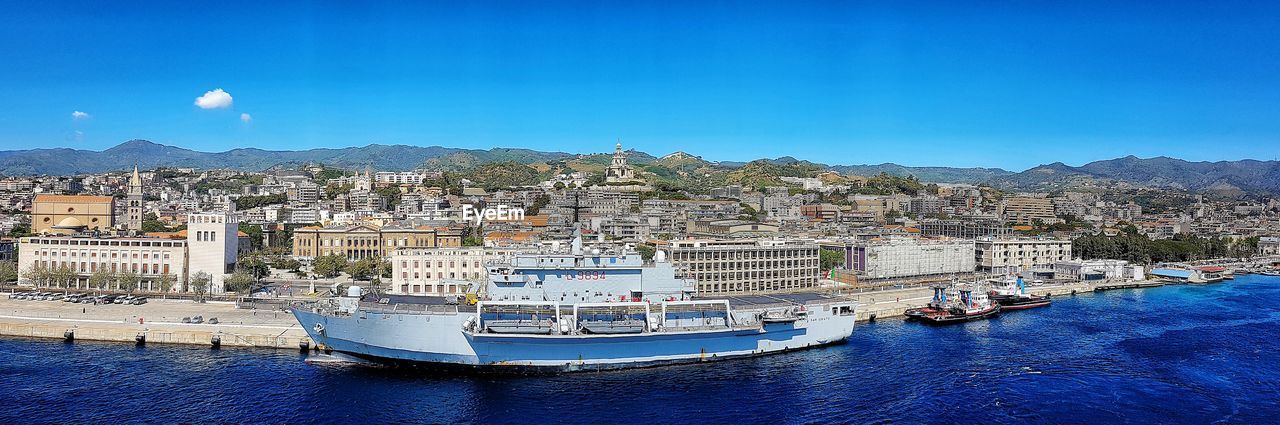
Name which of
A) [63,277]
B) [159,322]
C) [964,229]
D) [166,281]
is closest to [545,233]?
[166,281]

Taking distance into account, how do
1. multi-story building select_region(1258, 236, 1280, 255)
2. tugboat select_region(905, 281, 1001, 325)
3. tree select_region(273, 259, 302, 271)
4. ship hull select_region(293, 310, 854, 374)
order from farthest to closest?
multi-story building select_region(1258, 236, 1280, 255) → tree select_region(273, 259, 302, 271) → tugboat select_region(905, 281, 1001, 325) → ship hull select_region(293, 310, 854, 374)

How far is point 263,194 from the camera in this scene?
374 feet

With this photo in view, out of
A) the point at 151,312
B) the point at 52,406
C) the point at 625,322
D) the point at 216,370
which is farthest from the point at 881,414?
the point at 151,312

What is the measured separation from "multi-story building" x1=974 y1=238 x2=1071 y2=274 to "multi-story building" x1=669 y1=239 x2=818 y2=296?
20166mm

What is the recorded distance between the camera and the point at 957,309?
39000mm

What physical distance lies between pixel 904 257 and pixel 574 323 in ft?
115

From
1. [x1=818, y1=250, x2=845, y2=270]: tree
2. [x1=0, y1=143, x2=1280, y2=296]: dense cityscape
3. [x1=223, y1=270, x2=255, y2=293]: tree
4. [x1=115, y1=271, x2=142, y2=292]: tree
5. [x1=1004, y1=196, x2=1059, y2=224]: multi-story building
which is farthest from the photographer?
[x1=1004, y1=196, x2=1059, y2=224]: multi-story building

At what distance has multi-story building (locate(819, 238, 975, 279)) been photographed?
54438 mm

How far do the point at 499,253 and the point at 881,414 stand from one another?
24391mm

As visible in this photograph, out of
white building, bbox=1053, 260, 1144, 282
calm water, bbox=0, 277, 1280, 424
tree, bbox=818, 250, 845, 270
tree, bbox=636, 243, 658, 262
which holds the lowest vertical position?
calm water, bbox=0, 277, 1280, 424

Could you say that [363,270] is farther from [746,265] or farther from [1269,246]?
[1269,246]

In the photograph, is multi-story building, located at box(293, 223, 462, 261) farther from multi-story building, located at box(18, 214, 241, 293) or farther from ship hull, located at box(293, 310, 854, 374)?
ship hull, located at box(293, 310, 854, 374)

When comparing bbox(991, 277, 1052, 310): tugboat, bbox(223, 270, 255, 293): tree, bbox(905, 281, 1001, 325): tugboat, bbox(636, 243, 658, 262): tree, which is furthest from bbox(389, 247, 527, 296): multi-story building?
bbox(991, 277, 1052, 310): tugboat

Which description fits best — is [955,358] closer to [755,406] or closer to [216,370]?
[755,406]
